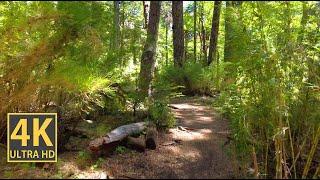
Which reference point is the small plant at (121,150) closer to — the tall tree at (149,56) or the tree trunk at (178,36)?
the tall tree at (149,56)

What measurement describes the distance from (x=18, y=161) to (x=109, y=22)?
217 centimetres

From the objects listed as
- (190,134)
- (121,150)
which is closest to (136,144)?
(121,150)

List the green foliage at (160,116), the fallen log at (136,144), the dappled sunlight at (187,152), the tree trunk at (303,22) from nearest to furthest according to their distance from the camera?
the tree trunk at (303,22) < the dappled sunlight at (187,152) < the fallen log at (136,144) < the green foliage at (160,116)

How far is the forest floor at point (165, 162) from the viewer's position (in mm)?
4668

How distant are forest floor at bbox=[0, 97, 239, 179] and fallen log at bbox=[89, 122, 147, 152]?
6.5 inches

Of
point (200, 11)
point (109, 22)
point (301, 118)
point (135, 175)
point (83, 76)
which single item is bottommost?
point (135, 175)

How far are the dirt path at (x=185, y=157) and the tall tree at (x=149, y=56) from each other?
912 mm

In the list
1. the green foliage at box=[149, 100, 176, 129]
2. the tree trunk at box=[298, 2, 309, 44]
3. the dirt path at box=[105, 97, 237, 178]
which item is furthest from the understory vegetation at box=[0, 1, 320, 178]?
the green foliage at box=[149, 100, 176, 129]

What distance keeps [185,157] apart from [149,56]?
2.78 m

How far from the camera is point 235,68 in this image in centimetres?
550

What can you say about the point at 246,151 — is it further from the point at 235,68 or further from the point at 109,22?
the point at 109,22

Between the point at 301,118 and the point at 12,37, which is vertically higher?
the point at 12,37

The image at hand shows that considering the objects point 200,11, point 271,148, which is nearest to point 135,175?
point 271,148

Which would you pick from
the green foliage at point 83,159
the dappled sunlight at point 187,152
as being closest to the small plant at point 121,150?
the green foliage at point 83,159
